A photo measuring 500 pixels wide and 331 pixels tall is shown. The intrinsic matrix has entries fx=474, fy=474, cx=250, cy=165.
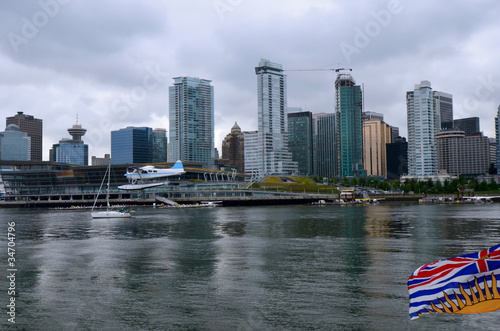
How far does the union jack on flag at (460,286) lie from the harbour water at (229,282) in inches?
529

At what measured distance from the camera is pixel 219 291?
32.5 meters

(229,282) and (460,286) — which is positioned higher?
(460,286)

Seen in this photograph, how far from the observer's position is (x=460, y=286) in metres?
11.8

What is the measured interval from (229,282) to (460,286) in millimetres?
25396

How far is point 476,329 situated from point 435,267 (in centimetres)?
Result: 1510

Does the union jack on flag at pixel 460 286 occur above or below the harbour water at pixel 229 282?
above

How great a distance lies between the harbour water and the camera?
1019 inches

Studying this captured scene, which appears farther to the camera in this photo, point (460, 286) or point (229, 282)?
point (229, 282)

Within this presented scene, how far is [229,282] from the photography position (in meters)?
35.6

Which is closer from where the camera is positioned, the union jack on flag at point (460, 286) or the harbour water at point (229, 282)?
the union jack on flag at point (460, 286)

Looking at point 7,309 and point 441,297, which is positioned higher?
point 441,297

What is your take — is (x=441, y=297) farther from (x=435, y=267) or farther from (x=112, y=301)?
(x=112, y=301)

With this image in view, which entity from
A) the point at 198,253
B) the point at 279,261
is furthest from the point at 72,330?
the point at 198,253

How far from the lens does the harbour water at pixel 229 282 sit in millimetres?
25891
